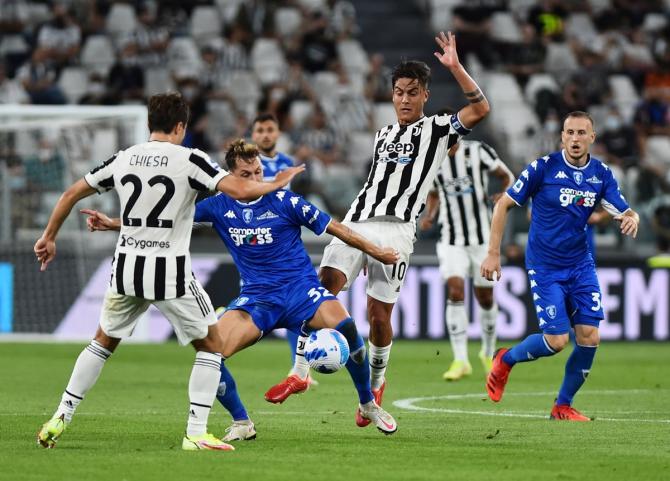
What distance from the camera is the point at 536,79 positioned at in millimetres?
23594

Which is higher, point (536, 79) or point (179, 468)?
point (536, 79)

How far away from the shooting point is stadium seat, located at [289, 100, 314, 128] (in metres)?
21.8

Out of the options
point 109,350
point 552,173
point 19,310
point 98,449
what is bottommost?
point 19,310

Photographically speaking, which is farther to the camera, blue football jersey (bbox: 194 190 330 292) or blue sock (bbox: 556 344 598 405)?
blue sock (bbox: 556 344 598 405)

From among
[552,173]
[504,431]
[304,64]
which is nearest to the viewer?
[504,431]

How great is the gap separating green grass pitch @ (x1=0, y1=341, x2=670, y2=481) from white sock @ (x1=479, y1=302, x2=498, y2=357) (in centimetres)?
43

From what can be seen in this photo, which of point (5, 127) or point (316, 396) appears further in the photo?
point (5, 127)

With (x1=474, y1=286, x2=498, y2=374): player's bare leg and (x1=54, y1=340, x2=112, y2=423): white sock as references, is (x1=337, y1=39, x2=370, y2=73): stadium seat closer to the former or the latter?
(x1=474, y1=286, x2=498, y2=374): player's bare leg

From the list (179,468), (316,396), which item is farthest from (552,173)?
(179,468)

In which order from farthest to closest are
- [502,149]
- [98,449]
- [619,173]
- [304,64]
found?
1. [304,64]
2. [502,149]
3. [619,173]
4. [98,449]

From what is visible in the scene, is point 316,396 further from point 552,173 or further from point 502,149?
point 502,149

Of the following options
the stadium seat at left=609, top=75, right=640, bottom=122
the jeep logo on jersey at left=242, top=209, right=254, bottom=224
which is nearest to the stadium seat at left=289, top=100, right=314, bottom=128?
the stadium seat at left=609, top=75, right=640, bottom=122

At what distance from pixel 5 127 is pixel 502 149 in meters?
7.52

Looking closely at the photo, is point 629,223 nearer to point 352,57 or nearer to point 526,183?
point 526,183
